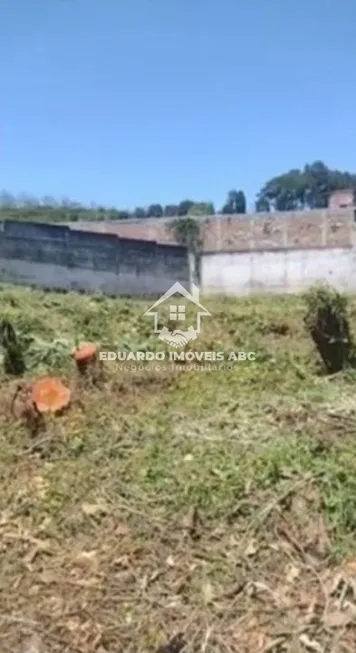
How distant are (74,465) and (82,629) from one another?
100 centimetres

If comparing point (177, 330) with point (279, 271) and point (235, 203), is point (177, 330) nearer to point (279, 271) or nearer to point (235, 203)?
point (279, 271)

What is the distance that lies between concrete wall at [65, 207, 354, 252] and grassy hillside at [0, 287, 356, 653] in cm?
1099

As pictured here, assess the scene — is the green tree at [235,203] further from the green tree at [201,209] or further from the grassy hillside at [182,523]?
the grassy hillside at [182,523]

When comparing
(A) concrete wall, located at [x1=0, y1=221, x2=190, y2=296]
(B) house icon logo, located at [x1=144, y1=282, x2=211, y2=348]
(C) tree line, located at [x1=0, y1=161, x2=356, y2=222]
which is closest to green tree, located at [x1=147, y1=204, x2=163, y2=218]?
(C) tree line, located at [x1=0, y1=161, x2=356, y2=222]

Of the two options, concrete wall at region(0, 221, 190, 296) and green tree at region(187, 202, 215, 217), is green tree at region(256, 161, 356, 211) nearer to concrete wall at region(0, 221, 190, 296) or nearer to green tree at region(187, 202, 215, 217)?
green tree at region(187, 202, 215, 217)

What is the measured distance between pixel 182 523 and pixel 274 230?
1309cm

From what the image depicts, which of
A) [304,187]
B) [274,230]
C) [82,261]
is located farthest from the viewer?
[304,187]

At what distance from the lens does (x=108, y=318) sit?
6.73 meters

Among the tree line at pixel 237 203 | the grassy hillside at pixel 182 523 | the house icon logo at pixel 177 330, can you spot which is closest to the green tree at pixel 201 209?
the tree line at pixel 237 203

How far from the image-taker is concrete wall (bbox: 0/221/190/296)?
34.6 feet

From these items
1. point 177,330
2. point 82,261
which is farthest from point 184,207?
point 177,330

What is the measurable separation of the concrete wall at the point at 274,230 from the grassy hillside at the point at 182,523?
11.0 meters

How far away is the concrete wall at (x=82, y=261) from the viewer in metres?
10.6

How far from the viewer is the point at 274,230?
15.6 m
